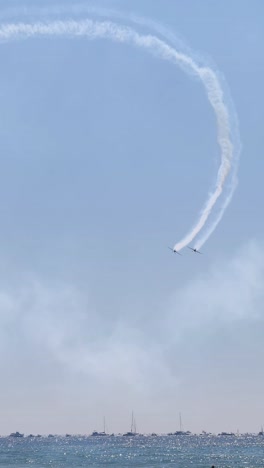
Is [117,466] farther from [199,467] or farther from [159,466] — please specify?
[199,467]

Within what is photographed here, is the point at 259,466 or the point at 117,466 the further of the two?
the point at 117,466

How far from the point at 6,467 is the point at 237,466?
5469 cm

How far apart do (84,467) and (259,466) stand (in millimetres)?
42074

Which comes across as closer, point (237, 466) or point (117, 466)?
point (237, 466)

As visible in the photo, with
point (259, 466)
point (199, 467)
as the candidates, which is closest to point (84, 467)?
point (199, 467)

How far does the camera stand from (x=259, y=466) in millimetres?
159500

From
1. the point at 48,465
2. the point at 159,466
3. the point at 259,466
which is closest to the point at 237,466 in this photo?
the point at 259,466

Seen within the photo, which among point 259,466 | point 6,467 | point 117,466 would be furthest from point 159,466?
point 6,467

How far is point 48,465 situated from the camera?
170 meters

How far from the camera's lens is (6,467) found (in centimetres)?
16000

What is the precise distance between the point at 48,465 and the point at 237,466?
46.9 meters

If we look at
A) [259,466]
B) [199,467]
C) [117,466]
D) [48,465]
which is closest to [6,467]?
[48,465]

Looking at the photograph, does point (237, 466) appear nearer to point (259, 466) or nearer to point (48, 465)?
point (259, 466)

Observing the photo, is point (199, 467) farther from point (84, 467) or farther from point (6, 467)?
point (6, 467)
